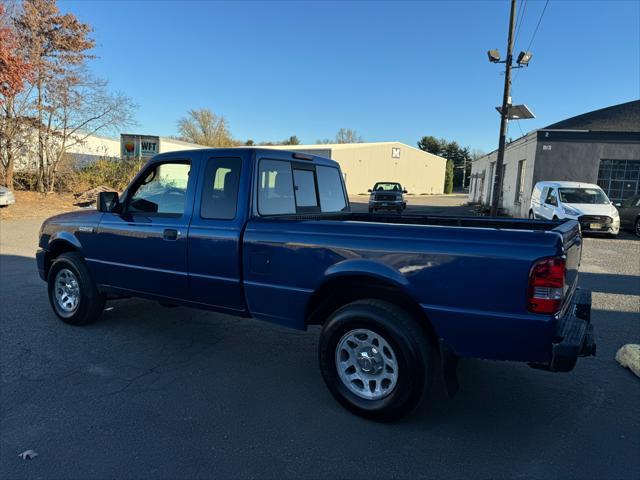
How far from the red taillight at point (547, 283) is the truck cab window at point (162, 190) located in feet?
9.82

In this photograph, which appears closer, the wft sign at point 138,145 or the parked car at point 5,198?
the parked car at point 5,198

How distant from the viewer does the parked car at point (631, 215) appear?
1512 cm

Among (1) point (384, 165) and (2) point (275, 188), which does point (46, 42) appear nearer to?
(2) point (275, 188)

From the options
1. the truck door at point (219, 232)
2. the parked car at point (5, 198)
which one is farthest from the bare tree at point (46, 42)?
the truck door at point (219, 232)

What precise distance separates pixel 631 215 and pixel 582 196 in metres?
2.28

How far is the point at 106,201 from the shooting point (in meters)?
4.51

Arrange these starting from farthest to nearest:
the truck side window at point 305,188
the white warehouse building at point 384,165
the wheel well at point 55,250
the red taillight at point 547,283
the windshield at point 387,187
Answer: the white warehouse building at point 384,165
the windshield at point 387,187
the wheel well at point 55,250
the truck side window at point 305,188
the red taillight at point 547,283

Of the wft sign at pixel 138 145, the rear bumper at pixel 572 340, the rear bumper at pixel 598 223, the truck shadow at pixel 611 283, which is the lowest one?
the truck shadow at pixel 611 283

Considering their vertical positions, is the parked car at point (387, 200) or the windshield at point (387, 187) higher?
the windshield at point (387, 187)

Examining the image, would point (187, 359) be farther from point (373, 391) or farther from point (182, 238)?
point (373, 391)

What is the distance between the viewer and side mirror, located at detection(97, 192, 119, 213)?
14.7 ft

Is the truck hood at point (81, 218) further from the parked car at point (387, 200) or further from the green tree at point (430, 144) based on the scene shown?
the green tree at point (430, 144)

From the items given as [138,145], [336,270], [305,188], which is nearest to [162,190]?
[305,188]

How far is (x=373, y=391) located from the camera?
3.23m
